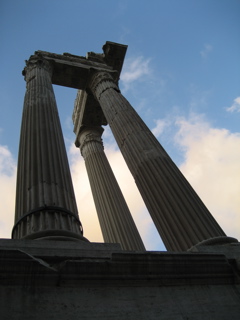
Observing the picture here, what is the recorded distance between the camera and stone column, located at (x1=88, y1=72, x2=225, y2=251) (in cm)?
1073

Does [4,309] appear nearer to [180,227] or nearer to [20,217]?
[20,217]

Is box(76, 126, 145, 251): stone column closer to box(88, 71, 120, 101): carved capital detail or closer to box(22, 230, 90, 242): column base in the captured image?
box(88, 71, 120, 101): carved capital detail

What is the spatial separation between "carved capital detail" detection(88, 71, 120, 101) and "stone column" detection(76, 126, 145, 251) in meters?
5.17

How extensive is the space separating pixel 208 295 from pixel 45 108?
11.2 meters

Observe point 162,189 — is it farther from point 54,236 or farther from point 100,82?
point 100,82

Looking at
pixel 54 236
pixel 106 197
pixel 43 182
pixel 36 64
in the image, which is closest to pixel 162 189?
pixel 43 182

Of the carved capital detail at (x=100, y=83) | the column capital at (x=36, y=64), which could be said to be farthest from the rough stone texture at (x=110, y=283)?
the column capital at (x=36, y=64)

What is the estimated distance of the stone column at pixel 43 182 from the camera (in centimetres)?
838

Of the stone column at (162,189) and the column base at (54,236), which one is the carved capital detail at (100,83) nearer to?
the stone column at (162,189)

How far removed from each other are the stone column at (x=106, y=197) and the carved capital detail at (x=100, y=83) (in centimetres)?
517

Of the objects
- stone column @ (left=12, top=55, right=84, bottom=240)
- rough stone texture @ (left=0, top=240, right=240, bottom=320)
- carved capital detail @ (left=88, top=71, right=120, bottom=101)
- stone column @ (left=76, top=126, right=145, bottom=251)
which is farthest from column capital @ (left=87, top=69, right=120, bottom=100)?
rough stone texture @ (left=0, top=240, right=240, bottom=320)

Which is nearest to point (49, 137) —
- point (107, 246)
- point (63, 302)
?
point (107, 246)

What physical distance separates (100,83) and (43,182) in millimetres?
13731

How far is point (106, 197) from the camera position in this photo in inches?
852
